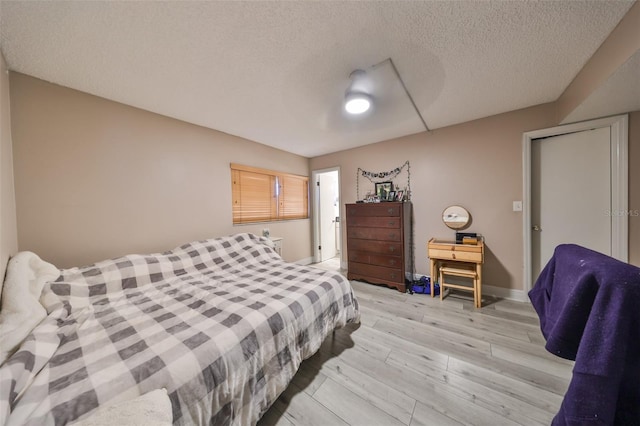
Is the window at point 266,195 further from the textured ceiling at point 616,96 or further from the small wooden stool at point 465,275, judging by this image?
the textured ceiling at point 616,96

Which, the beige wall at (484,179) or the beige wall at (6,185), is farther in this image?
the beige wall at (484,179)

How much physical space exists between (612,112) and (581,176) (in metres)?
0.64

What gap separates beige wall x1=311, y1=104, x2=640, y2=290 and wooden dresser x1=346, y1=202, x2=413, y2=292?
0.37 meters

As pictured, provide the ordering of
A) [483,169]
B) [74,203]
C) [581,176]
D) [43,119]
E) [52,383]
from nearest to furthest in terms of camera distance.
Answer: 1. [52,383]
2. [43,119]
3. [74,203]
4. [581,176]
5. [483,169]

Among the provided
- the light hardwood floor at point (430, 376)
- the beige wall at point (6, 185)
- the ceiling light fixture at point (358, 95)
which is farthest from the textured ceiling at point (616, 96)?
the beige wall at point (6, 185)

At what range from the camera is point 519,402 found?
131cm

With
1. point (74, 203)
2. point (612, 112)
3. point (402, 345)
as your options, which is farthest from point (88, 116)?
point (612, 112)

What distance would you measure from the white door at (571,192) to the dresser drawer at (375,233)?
5.23ft

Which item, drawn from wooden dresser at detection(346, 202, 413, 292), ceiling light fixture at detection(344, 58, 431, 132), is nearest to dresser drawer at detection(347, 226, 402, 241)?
wooden dresser at detection(346, 202, 413, 292)

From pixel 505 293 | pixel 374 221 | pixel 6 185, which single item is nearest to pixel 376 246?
pixel 374 221

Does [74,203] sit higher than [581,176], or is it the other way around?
[581,176]

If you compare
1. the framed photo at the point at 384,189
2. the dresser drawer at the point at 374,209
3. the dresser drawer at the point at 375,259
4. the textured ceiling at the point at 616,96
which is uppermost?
the textured ceiling at the point at 616,96

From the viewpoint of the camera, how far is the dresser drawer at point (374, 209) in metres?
3.00

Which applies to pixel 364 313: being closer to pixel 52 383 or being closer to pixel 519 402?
pixel 519 402
